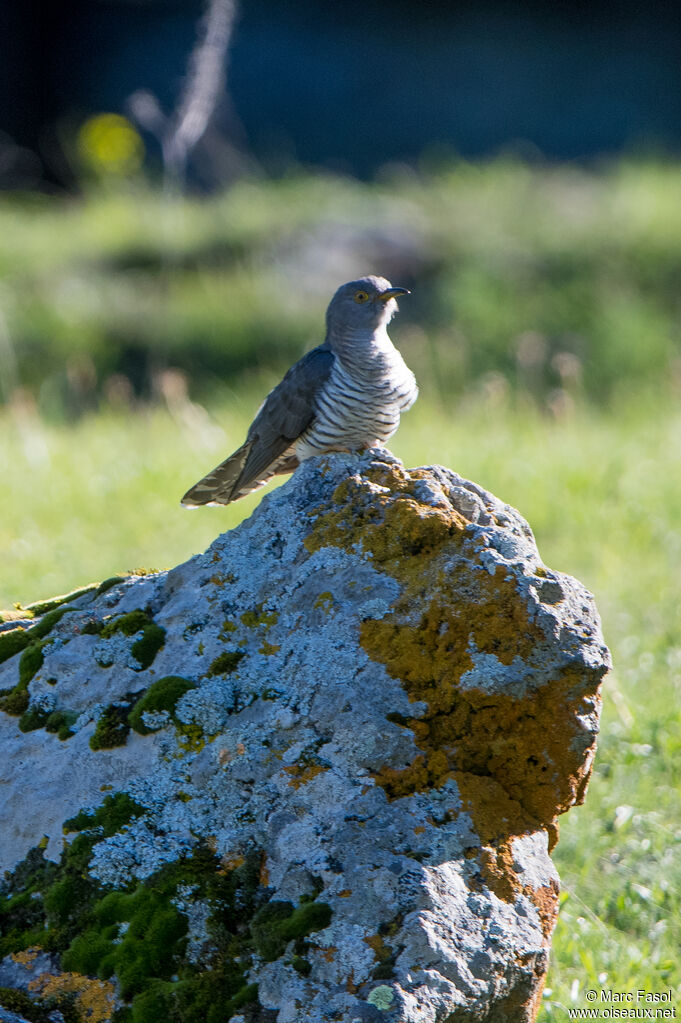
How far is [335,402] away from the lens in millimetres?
3600

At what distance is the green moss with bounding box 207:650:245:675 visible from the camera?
7.86 feet

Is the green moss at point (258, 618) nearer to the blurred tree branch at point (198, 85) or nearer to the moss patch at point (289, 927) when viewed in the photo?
→ the moss patch at point (289, 927)

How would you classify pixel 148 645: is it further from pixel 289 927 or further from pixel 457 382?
pixel 457 382

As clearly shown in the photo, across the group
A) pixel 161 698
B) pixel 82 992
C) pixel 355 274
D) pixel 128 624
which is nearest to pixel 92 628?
pixel 128 624

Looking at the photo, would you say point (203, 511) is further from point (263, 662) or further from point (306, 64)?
point (306, 64)

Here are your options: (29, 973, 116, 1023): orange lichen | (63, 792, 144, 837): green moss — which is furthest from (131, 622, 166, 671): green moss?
(29, 973, 116, 1023): orange lichen

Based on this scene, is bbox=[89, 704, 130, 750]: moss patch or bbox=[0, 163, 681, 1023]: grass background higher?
bbox=[0, 163, 681, 1023]: grass background

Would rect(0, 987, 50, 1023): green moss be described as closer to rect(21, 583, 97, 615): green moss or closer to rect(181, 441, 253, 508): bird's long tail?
rect(21, 583, 97, 615): green moss

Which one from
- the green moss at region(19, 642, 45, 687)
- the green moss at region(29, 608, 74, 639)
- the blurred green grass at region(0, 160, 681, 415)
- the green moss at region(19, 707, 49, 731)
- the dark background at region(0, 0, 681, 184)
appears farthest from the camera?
the dark background at region(0, 0, 681, 184)

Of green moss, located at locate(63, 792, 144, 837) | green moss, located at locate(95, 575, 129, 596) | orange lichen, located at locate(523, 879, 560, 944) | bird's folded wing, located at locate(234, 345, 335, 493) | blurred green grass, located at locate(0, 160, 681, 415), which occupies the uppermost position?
blurred green grass, located at locate(0, 160, 681, 415)

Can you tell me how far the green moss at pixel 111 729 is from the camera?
2.36 meters

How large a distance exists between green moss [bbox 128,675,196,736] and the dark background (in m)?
17.8

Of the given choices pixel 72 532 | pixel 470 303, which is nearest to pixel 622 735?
pixel 72 532

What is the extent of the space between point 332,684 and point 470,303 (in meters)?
10.3
